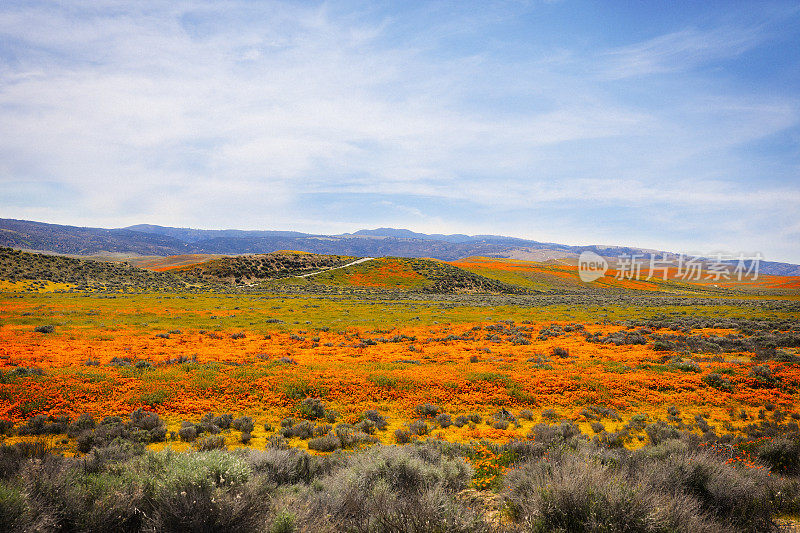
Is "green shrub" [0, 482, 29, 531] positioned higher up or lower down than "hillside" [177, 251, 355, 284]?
higher up

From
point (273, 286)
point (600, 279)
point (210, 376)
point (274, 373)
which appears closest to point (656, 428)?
point (274, 373)

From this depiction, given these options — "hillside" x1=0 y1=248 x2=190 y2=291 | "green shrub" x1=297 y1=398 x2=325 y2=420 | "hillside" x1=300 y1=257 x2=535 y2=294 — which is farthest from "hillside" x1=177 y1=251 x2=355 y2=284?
"green shrub" x1=297 y1=398 x2=325 y2=420

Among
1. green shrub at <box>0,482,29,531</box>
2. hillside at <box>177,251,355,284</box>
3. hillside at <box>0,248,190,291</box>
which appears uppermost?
green shrub at <box>0,482,29,531</box>

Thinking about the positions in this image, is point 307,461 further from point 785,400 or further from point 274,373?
point 785,400

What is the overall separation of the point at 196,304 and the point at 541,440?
42.9m

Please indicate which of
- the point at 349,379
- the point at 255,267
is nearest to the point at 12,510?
the point at 349,379

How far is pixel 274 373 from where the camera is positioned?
578 inches

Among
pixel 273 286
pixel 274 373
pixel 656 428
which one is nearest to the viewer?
pixel 656 428

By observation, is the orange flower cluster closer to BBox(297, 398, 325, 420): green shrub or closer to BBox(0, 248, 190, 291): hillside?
BBox(297, 398, 325, 420): green shrub

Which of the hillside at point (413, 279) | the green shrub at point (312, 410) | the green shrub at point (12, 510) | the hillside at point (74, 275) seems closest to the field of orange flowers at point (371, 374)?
the green shrub at point (312, 410)

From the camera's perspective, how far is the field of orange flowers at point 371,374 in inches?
444

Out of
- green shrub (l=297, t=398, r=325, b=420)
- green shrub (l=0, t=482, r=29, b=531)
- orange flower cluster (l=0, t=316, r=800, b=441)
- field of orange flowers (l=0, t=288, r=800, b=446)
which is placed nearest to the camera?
green shrub (l=0, t=482, r=29, b=531)

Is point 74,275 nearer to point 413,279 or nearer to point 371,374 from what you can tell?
point 413,279

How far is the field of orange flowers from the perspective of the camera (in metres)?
11.3
